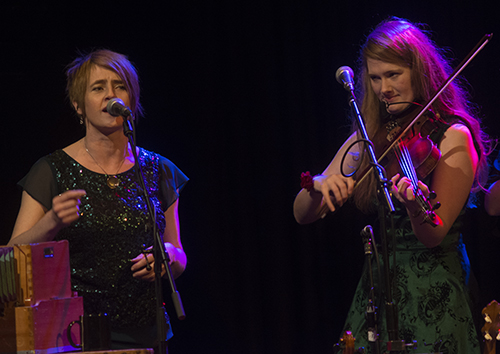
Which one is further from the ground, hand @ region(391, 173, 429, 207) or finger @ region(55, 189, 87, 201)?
finger @ region(55, 189, 87, 201)

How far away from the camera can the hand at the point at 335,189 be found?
172 cm

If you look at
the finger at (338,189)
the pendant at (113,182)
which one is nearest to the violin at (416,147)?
the finger at (338,189)

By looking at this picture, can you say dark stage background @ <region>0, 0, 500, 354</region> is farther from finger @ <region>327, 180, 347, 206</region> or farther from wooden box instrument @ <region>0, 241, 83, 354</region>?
wooden box instrument @ <region>0, 241, 83, 354</region>

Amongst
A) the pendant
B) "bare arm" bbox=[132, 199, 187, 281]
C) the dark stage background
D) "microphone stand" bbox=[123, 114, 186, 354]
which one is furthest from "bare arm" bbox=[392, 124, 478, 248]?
the dark stage background

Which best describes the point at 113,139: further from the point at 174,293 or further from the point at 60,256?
the point at 174,293

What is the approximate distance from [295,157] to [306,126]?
0.20m

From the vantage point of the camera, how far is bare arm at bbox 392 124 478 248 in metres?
1.79

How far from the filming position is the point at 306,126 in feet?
11.4

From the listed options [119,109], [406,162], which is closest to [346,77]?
[406,162]

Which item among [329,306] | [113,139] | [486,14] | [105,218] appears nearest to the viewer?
[105,218]

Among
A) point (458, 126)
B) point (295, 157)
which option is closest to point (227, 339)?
point (295, 157)

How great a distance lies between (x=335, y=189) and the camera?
1726 mm

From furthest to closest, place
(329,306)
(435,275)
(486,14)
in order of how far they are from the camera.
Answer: (329,306), (486,14), (435,275)

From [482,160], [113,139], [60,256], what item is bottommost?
[60,256]
